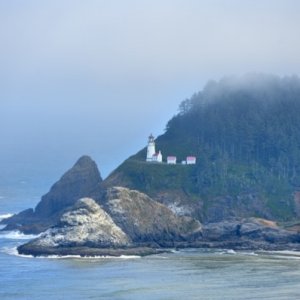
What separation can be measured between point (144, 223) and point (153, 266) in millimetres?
20040

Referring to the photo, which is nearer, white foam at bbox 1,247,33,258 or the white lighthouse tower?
white foam at bbox 1,247,33,258

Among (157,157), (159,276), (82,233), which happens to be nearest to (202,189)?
(157,157)

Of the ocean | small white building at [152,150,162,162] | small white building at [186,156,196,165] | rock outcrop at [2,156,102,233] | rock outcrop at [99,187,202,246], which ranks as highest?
small white building at [152,150,162,162]

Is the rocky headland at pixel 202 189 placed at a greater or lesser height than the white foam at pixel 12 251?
greater

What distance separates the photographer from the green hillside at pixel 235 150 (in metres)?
165

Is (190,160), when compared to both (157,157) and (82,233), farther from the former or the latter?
(82,233)

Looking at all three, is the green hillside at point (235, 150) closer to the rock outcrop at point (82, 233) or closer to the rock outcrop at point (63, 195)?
the rock outcrop at point (63, 195)

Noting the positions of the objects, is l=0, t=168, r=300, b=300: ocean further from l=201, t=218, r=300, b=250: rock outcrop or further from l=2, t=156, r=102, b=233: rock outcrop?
l=2, t=156, r=102, b=233: rock outcrop

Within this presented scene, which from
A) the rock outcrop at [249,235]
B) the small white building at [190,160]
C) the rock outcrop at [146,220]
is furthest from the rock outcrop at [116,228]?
the small white building at [190,160]

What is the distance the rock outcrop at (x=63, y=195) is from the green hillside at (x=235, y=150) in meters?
4.19

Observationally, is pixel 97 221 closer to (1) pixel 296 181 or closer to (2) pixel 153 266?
(2) pixel 153 266

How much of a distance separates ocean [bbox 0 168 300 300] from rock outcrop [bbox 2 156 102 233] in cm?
2873

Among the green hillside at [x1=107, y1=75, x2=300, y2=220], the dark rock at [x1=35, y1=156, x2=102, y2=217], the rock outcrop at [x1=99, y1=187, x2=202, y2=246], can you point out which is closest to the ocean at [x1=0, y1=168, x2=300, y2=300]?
the rock outcrop at [x1=99, y1=187, x2=202, y2=246]

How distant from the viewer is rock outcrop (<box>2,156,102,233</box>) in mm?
169250
